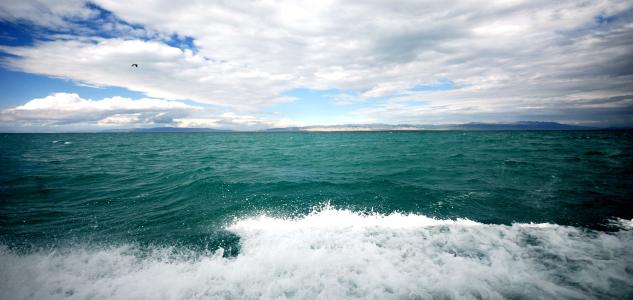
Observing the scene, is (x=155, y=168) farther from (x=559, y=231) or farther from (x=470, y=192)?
(x=559, y=231)

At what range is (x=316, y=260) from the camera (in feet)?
24.7

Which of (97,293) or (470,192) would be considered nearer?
Answer: (97,293)

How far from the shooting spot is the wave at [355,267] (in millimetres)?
6242

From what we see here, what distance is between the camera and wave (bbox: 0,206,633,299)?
624 cm

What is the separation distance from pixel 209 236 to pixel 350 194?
837 cm

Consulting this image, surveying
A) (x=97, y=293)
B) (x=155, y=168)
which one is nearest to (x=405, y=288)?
(x=97, y=293)

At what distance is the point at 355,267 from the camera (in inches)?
282

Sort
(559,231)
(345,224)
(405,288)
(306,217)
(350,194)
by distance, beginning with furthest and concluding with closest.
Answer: (350,194) < (306,217) < (345,224) < (559,231) < (405,288)

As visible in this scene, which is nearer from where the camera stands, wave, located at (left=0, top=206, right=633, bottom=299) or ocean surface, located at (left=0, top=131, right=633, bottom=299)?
wave, located at (left=0, top=206, right=633, bottom=299)

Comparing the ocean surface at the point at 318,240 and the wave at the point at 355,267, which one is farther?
the ocean surface at the point at 318,240

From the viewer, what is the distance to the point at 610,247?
8.22 metres

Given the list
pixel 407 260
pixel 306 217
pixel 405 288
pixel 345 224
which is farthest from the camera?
pixel 306 217

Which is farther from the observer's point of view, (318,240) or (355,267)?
(318,240)

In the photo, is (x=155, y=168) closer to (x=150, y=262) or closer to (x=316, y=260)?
(x=150, y=262)
